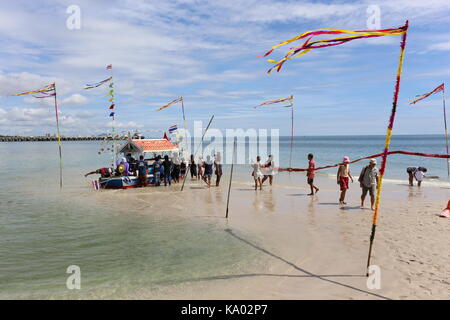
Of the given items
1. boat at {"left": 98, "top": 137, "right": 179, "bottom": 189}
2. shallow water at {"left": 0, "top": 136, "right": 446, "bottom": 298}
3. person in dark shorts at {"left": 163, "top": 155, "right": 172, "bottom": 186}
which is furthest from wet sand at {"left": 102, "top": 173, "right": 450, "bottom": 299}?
person in dark shorts at {"left": 163, "top": 155, "right": 172, "bottom": 186}

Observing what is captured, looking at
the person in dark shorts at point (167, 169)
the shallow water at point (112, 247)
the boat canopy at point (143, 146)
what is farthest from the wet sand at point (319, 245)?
the boat canopy at point (143, 146)

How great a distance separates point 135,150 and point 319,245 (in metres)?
15.6

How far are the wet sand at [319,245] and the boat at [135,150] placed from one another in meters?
3.27

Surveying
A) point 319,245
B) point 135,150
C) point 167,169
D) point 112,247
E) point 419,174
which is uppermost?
point 135,150

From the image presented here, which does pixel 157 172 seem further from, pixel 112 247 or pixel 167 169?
pixel 112 247

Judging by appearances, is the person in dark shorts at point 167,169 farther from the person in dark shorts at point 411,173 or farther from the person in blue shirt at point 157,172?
the person in dark shorts at point 411,173

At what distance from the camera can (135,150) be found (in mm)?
21016

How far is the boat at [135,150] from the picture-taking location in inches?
739

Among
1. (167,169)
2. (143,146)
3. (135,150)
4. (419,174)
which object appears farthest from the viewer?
(135,150)

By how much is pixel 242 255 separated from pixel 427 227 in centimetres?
596

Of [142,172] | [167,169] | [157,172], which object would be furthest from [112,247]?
[157,172]

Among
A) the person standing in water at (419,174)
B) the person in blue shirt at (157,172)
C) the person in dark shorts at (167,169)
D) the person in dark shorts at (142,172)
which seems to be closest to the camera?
the person standing in water at (419,174)
